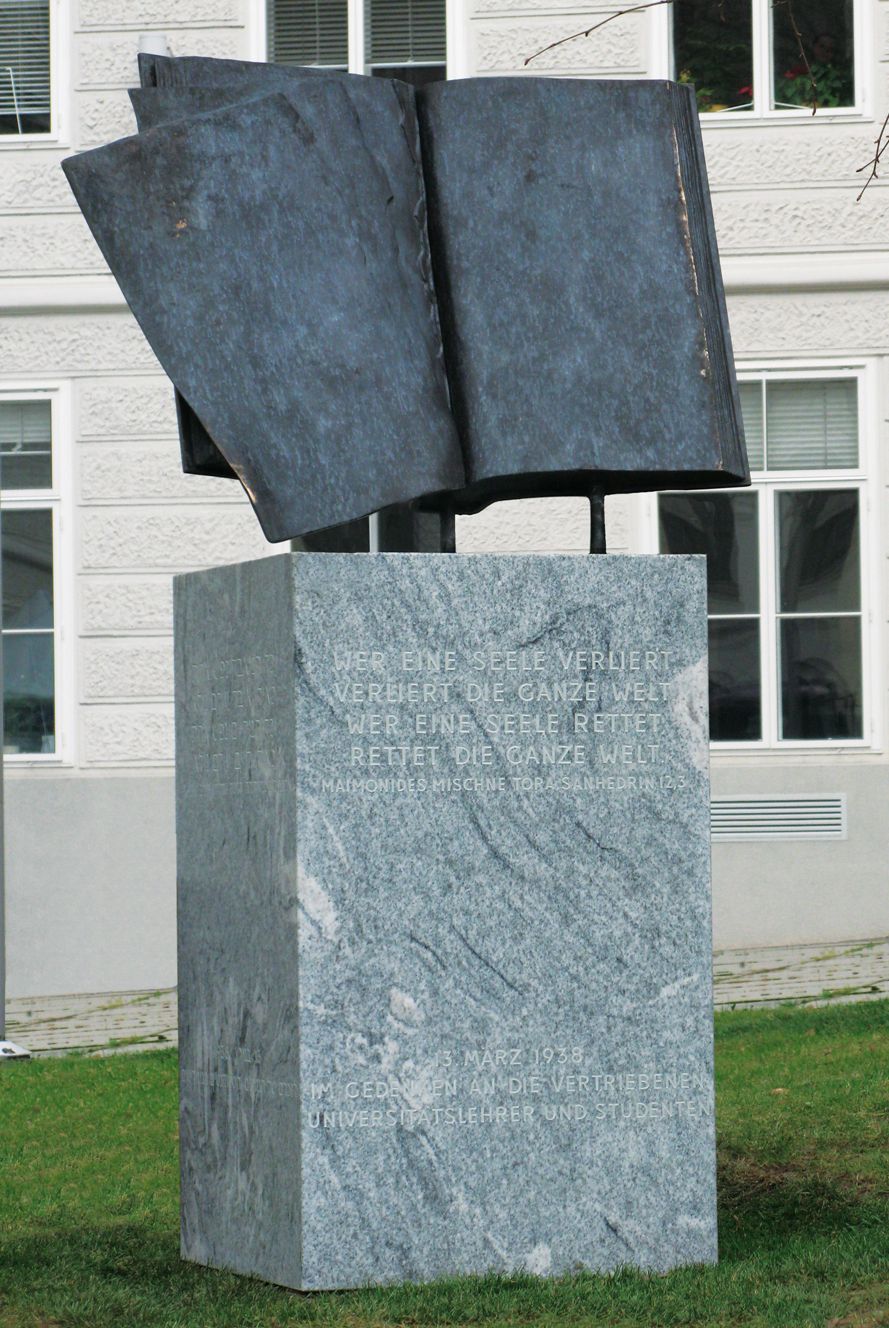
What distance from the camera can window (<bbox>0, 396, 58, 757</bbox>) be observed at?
1236 cm

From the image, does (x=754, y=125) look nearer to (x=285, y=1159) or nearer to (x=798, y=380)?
(x=798, y=380)

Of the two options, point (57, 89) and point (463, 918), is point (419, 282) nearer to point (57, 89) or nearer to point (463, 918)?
point (463, 918)

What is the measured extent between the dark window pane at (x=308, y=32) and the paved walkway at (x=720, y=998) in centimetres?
553

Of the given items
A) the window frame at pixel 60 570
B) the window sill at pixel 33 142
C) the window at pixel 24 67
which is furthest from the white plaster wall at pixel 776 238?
the window at pixel 24 67

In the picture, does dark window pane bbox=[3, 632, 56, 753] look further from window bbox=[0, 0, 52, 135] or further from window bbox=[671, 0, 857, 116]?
window bbox=[671, 0, 857, 116]

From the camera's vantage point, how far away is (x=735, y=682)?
12094 mm

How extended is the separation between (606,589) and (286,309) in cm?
96

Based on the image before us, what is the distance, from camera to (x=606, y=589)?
15.7 ft

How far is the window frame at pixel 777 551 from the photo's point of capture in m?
11.9

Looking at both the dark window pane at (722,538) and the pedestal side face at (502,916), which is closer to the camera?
the pedestal side face at (502,916)

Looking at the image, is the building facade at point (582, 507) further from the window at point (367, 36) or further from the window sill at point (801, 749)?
the window at point (367, 36)

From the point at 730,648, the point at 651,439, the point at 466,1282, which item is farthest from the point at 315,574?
the point at 730,648

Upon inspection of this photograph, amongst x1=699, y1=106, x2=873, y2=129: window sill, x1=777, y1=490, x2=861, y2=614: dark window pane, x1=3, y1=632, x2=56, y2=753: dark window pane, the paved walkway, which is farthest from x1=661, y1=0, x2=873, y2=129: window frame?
x1=3, y1=632, x2=56, y2=753: dark window pane

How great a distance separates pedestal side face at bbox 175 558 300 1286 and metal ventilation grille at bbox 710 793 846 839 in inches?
276
